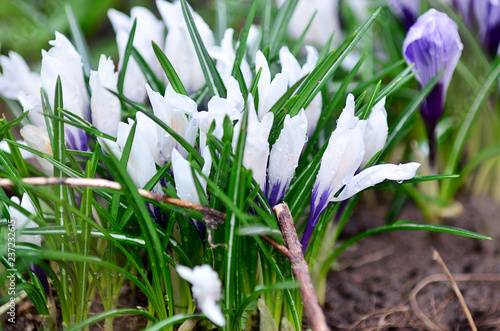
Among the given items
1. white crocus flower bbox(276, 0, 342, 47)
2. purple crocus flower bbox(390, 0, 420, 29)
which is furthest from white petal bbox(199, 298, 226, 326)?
white crocus flower bbox(276, 0, 342, 47)

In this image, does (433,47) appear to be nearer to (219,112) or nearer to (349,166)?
(349,166)

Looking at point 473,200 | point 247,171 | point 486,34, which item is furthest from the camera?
point 473,200

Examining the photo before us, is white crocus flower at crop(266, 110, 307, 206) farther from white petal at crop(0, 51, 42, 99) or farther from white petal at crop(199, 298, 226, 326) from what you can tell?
white petal at crop(0, 51, 42, 99)

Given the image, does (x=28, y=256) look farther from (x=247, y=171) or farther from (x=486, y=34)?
(x=486, y=34)

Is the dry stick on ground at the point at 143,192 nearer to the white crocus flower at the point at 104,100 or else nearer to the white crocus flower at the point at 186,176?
the white crocus flower at the point at 186,176

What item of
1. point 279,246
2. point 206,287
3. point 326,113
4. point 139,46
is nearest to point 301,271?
point 279,246

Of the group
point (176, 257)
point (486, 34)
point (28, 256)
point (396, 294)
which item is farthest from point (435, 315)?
point (28, 256)
